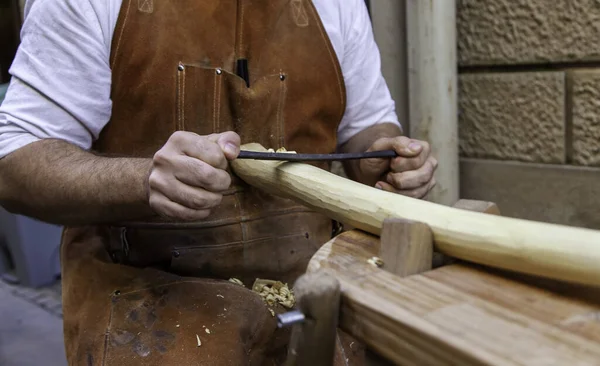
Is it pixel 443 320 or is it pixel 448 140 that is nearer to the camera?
pixel 443 320

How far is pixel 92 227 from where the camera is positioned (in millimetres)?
1520

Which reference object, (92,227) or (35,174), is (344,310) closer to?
(35,174)

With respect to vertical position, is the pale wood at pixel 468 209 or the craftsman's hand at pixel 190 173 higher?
the craftsman's hand at pixel 190 173

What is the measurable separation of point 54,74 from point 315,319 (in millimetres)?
883

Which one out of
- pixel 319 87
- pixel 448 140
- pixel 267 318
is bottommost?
pixel 267 318

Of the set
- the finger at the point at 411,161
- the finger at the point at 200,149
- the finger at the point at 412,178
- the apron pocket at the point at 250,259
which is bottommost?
the apron pocket at the point at 250,259

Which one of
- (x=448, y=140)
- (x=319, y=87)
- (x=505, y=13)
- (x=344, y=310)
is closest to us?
(x=344, y=310)

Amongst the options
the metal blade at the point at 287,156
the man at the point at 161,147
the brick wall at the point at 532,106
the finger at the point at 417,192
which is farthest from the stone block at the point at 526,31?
the metal blade at the point at 287,156

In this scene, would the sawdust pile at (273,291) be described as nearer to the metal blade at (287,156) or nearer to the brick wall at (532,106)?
the metal blade at (287,156)

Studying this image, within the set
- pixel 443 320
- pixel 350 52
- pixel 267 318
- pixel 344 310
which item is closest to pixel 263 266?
pixel 267 318

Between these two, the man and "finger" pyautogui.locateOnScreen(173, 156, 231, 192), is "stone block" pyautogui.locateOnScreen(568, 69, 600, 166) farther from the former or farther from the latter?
"finger" pyautogui.locateOnScreen(173, 156, 231, 192)

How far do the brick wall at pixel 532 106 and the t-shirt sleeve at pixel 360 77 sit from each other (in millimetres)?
590

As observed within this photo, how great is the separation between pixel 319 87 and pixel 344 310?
0.91m

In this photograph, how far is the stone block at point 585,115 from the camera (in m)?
1.98
